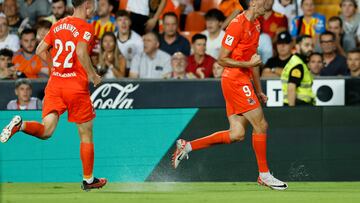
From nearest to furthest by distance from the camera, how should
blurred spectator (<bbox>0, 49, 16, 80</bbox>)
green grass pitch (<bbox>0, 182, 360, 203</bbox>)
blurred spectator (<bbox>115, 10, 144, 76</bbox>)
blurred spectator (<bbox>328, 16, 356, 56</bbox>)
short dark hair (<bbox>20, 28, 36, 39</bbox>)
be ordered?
green grass pitch (<bbox>0, 182, 360, 203</bbox>), blurred spectator (<bbox>0, 49, 16, 80</bbox>), short dark hair (<bbox>20, 28, 36, 39</bbox>), blurred spectator (<bbox>115, 10, 144, 76</bbox>), blurred spectator (<bbox>328, 16, 356, 56</bbox>)

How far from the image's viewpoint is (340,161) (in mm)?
14133

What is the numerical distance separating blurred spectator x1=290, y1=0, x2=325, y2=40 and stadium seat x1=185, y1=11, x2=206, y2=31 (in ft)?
5.15

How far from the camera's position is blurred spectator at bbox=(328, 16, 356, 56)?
55.9ft

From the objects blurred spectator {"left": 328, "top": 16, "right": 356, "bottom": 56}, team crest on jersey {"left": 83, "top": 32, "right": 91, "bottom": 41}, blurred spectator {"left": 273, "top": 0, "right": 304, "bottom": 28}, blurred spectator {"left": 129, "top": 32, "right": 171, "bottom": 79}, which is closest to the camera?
team crest on jersey {"left": 83, "top": 32, "right": 91, "bottom": 41}

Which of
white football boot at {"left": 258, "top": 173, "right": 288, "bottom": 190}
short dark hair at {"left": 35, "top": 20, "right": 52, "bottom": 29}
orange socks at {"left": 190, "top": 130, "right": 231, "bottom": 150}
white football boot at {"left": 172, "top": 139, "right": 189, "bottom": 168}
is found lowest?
white football boot at {"left": 258, "top": 173, "right": 288, "bottom": 190}

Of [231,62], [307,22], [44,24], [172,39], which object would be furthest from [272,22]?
[231,62]

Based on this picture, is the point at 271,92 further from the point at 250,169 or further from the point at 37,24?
the point at 37,24

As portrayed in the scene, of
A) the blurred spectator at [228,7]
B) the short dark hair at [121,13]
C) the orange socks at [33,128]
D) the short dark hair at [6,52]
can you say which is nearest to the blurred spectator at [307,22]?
the blurred spectator at [228,7]

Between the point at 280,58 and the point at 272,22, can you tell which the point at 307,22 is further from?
the point at 280,58

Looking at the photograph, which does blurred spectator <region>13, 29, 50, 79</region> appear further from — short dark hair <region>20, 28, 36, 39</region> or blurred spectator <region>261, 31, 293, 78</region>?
blurred spectator <region>261, 31, 293, 78</region>

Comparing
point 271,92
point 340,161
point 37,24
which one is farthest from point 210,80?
point 37,24

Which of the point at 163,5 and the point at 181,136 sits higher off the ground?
the point at 163,5

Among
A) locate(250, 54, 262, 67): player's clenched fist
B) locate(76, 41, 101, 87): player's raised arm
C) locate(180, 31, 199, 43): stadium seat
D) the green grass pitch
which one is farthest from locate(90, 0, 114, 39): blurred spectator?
locate(76, 41, 101, 87): player's raised arm

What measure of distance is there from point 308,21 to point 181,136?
423 centimetres
